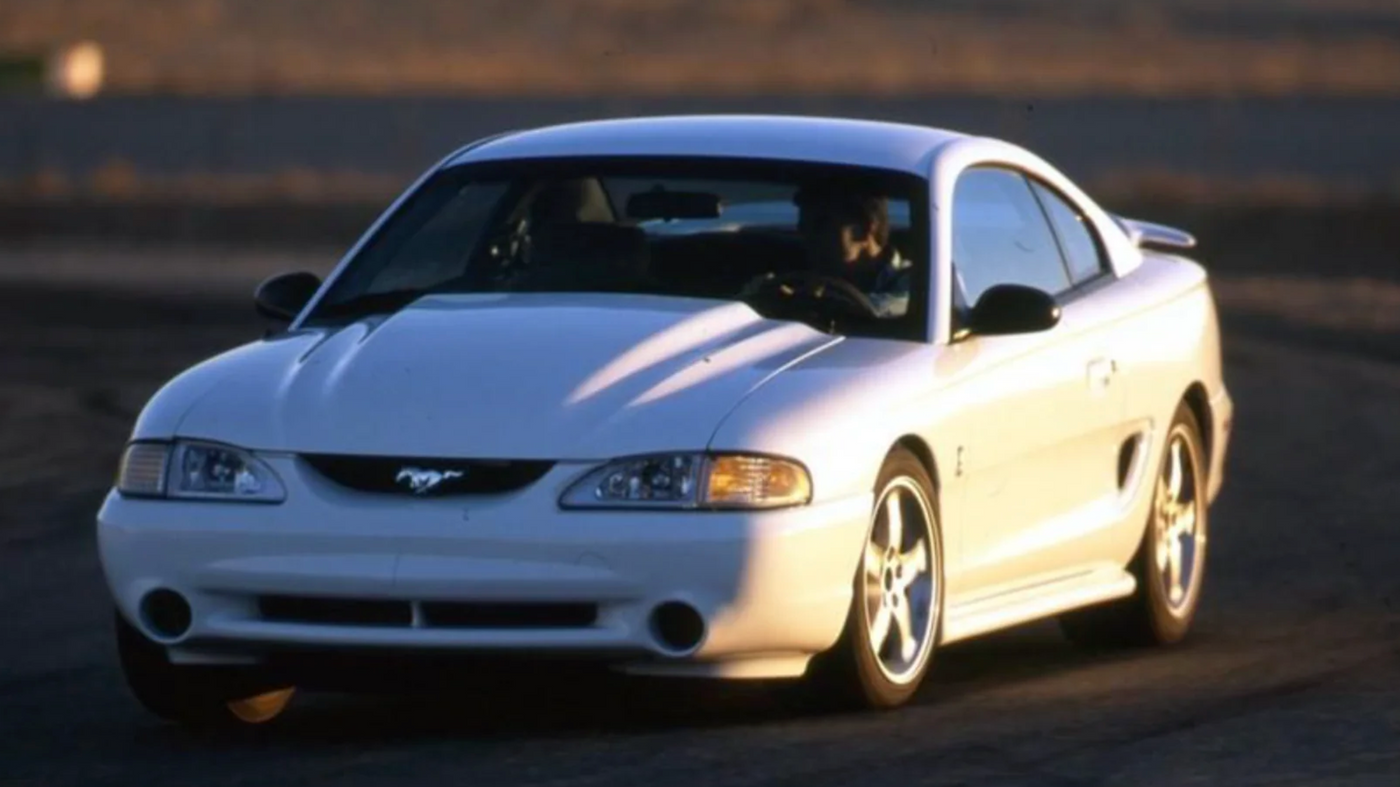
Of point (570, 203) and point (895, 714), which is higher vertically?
point (570, 203)

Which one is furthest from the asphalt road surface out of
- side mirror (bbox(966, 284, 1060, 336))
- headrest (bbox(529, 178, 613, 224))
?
headrest (bbox(529, 178, 613, 224))

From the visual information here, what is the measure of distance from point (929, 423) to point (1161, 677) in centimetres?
123

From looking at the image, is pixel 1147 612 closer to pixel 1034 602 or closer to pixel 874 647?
pixel 1034 602

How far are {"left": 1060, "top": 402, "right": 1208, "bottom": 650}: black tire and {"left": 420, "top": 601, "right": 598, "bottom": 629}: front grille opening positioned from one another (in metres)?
2.59

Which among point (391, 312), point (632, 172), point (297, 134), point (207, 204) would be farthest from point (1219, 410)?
point (297, 134)

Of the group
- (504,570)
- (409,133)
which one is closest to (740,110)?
(409,133)

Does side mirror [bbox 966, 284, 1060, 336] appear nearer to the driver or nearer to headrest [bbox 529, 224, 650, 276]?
the driver

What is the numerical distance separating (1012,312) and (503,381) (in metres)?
1.53

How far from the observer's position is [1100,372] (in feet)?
30.4

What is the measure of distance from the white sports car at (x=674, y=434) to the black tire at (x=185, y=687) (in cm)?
1

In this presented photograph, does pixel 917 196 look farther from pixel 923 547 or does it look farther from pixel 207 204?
pixel 207 204

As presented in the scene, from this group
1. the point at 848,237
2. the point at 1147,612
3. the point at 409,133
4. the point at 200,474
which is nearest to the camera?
the point at 200,474

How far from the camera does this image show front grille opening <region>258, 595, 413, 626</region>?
24.4ft

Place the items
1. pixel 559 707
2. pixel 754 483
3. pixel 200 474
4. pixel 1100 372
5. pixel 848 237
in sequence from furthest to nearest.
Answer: pixel 1100 372, pixel 848 237, pixel 559 707, pixel 200 474, pixel 754 483
